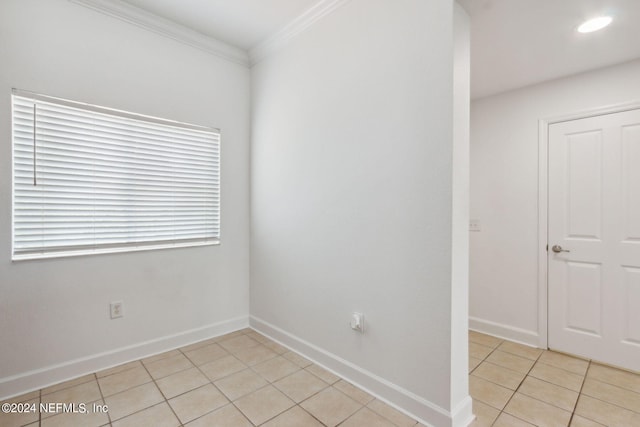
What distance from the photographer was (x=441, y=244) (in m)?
1.72

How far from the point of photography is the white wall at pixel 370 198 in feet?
5.69

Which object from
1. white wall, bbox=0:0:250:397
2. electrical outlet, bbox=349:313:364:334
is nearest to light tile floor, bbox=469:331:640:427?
electrical outlet, bbox=349:313:364:334

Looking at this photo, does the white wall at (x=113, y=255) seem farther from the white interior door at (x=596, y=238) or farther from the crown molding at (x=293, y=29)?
the white interior door at (x=596, y=238)

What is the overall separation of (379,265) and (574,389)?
5.49ft

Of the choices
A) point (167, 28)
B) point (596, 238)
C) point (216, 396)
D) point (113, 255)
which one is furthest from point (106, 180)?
point (596, 238)

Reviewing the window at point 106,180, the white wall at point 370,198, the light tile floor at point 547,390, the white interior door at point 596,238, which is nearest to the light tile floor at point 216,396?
the white wall at point 370,198

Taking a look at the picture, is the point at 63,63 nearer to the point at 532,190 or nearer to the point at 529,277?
the point at 532,190

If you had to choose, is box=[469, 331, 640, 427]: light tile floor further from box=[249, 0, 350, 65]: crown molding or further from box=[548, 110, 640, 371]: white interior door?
box=[249, 0, 350, 65]: crown molding

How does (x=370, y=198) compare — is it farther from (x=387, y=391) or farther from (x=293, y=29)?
(x=293, y=29)

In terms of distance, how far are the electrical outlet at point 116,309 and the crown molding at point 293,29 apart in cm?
252

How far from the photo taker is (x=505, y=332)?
3.08 m

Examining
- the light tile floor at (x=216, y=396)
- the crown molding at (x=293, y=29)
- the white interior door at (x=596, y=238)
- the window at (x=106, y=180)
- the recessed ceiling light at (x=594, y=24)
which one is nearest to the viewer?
the light tile floor at (x=216, y=396)

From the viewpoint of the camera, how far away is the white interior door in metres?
2.45

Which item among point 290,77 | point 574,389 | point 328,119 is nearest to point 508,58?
point 328,119
